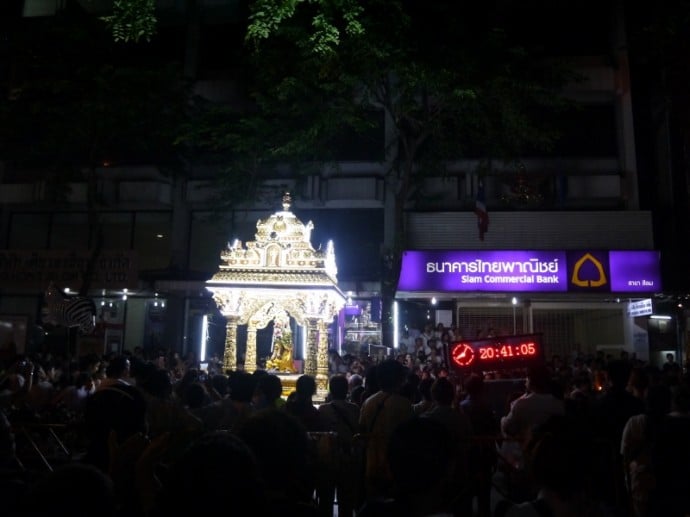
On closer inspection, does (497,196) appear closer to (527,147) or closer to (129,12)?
(527,147)

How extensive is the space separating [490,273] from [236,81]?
1217 centimetres

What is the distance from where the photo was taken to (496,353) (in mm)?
9633

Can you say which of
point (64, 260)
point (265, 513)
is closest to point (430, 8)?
point (64, 260)

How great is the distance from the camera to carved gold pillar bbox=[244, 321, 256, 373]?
1248 centimetres

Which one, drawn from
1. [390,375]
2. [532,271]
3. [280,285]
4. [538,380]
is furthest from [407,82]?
[390,375]

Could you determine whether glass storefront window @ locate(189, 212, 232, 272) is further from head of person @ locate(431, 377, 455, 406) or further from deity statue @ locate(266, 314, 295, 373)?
head of person @ locate(431, 377, 455, 406)

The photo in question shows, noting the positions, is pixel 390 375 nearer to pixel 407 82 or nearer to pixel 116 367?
pixel 116 367

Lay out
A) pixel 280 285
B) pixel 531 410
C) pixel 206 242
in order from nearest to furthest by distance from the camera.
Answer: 1. pixel 531 410
2. pixel 280 285
3. pixel 206 242

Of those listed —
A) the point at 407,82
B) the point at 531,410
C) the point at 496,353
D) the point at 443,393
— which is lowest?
the point at 531,410

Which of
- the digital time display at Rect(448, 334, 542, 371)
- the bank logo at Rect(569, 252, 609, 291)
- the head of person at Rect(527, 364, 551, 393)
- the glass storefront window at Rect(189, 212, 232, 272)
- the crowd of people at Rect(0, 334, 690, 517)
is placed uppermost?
the glass storefront window at Rect(189, 212, 232, 272)

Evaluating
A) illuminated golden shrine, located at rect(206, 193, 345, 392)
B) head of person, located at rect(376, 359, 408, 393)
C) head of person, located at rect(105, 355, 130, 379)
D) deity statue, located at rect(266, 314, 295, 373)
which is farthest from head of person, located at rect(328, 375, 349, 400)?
deity statue, located at rect(266, 314, 295, 373)

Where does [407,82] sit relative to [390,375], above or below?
above

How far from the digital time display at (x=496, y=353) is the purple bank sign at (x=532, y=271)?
9183mm

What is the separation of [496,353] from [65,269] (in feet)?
54.9
